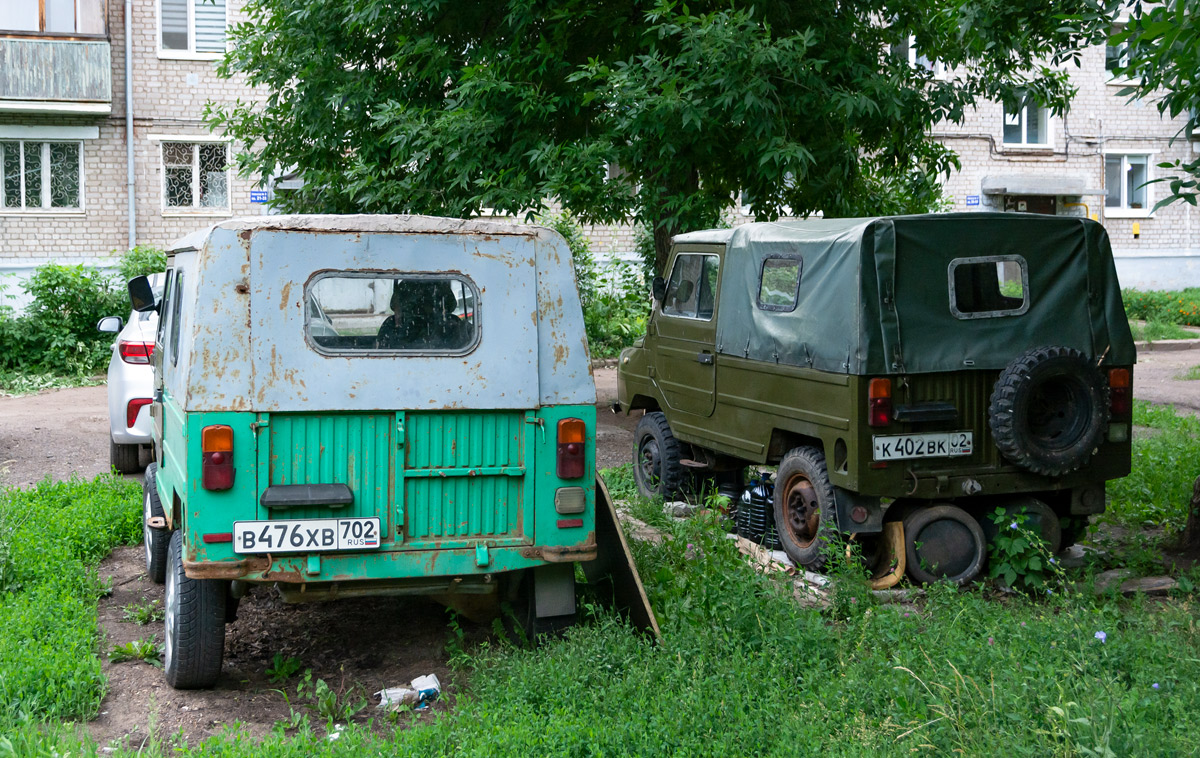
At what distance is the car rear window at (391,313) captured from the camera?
4.70 m

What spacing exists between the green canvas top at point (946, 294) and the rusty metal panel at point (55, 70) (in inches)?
692

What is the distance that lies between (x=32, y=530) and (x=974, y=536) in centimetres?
573

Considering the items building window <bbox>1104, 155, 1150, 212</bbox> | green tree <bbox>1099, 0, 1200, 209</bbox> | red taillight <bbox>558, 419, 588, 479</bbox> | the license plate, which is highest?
building window <bbox>1104, 155, 1150, 212</bbox>

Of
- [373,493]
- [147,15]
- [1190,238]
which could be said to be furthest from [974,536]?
[1190,238]

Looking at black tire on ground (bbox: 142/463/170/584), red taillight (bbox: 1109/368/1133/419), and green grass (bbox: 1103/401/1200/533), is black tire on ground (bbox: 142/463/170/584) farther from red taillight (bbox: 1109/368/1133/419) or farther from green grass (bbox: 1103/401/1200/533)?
green grass (bbox: 1103/401/1200/533)

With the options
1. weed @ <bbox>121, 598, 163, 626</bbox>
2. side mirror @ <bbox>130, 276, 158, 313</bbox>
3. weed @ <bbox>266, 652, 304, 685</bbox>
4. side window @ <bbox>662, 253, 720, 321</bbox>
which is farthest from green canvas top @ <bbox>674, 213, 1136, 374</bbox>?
weed @ <bbox>121, 598, 163, 626</bbox>

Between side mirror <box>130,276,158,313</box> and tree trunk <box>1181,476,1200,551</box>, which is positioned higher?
side mirror <box>130,276,158,313</box>

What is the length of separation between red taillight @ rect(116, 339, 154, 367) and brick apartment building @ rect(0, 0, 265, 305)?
43.9 feet

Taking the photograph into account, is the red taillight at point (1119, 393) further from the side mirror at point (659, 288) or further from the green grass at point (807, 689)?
the side mirror at point (659, 288)

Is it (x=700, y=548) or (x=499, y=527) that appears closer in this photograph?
(x=499, y=527)

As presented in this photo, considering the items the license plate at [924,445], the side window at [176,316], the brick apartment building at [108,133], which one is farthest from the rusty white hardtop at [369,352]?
the brick apartment building at [108,133]

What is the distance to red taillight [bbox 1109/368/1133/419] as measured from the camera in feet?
22.3

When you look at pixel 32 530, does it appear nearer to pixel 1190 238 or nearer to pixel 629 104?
pixel 629 104

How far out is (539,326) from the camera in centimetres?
491
